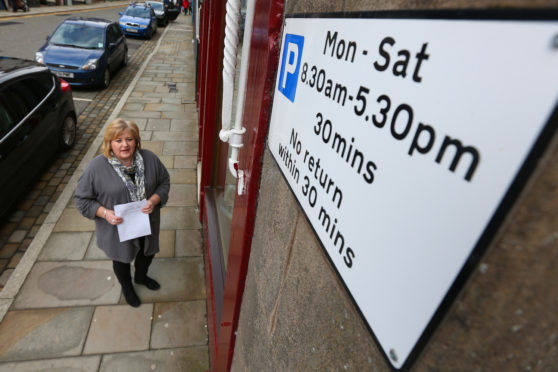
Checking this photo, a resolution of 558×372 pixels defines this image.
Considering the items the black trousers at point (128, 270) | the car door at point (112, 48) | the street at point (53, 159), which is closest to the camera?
the black trousers at point (128, 270)

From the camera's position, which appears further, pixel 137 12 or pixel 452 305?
pixel 137 12

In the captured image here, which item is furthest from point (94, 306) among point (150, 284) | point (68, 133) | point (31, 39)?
point (31, 39)

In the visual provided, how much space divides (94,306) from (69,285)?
0.45 m

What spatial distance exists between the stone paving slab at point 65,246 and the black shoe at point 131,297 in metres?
0.98

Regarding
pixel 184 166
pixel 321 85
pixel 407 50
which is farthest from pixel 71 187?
pixel 407 50

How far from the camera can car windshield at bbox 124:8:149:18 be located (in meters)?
17.3

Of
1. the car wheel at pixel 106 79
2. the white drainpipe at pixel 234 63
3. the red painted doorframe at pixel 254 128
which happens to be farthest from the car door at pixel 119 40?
the red painted doorframe at pixel 254 128

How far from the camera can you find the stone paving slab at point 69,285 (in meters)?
3.34

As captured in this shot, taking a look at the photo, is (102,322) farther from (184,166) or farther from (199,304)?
(184,166)

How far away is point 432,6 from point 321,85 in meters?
0.37

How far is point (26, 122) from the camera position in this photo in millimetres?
4535

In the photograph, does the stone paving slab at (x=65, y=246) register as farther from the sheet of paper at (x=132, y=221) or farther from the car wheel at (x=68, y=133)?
the car wheel at (x=68, y=133)

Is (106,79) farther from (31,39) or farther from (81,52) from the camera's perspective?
(31,39)

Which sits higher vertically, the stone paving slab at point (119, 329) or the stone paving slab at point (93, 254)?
the stone paving slab at point (93, 254)
